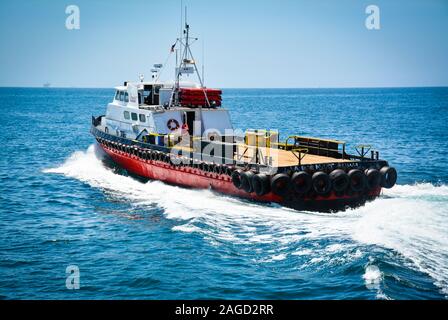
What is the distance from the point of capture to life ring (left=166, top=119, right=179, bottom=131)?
2855 cm

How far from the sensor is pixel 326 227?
60.8ft

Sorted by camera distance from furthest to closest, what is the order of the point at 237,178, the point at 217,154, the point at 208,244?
the point at 217,154
the point at 237,178
the point at 208,244

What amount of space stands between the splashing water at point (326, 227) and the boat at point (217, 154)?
2.27 feet

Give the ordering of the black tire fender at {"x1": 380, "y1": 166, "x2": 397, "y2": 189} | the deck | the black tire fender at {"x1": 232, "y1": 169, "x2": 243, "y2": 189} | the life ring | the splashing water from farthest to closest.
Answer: the life ring, the deck, the black tire fender at {"x1": 380, "y1": 166, "x2": 397, "y2": 189}, the black tire fender at {"x1": 232, "y1": 169, "x2": 243, "y2": 189}, the splashing water

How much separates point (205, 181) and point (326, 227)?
699cm

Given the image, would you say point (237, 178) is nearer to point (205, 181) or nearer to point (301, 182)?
point (205, 181)

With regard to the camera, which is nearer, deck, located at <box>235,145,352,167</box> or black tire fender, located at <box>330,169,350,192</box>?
black tire fender, located at <box>330,169,350,192</box>

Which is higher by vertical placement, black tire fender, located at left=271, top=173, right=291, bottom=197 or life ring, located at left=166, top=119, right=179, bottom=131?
life ring, located at left=166, top=119, right=179, bottom=131

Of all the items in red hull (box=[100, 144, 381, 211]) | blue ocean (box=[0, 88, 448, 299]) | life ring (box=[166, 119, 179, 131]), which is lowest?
blue ocean (box=[0, 88, 448, 299])

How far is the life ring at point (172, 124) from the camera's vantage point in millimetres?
28547

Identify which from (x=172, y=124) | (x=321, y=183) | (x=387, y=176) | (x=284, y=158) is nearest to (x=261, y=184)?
(x=321, y=183)

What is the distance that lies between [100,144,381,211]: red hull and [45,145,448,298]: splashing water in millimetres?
341

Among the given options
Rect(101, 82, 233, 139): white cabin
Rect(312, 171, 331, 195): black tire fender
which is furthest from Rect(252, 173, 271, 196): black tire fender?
Rect(101, 82, 233, 139): white cabin

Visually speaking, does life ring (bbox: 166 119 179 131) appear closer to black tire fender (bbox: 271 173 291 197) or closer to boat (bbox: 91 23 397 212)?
boat (bbox: 91 23 397 212)
